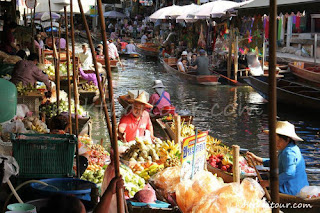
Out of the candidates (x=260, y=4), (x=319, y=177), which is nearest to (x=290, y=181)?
(x=319, y=177)

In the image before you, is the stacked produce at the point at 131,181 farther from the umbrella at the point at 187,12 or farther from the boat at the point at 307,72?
the umbrella at the point at 187,12

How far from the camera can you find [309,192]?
15.5 ft

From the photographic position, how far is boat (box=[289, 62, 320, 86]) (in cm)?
1379

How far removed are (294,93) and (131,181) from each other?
27.4ft

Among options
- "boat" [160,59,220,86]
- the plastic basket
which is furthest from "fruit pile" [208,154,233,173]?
"boat" [160,59,220,86]

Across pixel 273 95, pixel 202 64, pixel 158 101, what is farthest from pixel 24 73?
pixel 202 64

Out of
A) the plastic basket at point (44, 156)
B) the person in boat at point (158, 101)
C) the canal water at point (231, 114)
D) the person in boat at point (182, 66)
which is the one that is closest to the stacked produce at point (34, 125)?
the plastic basket at point (44, 156)

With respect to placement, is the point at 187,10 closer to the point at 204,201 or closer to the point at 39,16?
the point at 39,16

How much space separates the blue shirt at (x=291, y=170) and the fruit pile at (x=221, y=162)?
3.03 ft

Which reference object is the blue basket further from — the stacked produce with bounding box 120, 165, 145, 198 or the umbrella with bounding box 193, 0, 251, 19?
the umbrella with bounding box 193, 0, 251, 19

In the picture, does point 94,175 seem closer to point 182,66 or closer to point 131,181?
point 131,181

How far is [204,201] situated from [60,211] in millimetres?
1304

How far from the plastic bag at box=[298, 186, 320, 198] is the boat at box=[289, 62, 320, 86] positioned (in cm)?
945

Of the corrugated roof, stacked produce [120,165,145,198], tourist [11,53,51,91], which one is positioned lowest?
stacked produce [120,165,145,198]
